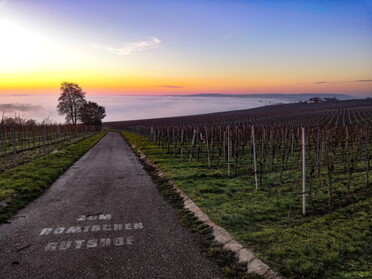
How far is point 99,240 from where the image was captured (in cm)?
589

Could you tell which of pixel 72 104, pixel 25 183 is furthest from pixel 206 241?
pixel 72 104

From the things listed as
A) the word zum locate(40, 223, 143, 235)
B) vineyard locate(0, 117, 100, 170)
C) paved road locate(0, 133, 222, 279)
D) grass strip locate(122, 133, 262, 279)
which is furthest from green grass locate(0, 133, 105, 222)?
grass strip locate(122, 133, 262, 279)

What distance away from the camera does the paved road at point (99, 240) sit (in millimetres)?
4672

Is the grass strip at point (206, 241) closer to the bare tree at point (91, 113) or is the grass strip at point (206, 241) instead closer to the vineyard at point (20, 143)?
the vineyard at point (20, 143)

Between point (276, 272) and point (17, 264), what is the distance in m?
4.23

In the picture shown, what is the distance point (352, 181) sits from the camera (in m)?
10.5

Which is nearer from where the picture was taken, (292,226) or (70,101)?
(292,226)

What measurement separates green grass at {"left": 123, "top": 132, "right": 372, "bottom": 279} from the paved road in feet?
3.70

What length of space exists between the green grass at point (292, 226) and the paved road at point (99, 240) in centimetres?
113

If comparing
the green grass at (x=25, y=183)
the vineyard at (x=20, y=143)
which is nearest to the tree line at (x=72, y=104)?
the vineyard at (x=20, y=143)

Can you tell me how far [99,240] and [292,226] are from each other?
165 inches

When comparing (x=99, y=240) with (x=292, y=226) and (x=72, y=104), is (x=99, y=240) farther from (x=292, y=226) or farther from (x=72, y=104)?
(x=72, y=104)

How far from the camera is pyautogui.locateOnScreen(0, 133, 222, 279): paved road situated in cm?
467

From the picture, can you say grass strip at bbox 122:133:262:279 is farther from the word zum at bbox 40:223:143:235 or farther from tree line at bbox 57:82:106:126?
tree line at bbox 57:82:106:126
